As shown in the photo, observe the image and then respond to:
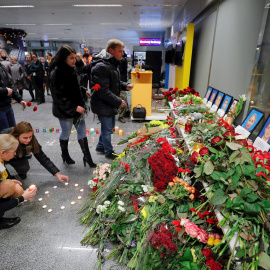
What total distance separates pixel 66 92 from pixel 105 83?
1.59ft

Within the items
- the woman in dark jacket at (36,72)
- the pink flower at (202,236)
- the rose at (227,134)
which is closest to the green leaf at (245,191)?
the pink flower at (202,236)

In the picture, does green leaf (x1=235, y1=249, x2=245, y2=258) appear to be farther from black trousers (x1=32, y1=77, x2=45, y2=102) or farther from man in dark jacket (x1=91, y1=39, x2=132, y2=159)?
black trousers (x1=32, y1=77, x2=45, y2=102)

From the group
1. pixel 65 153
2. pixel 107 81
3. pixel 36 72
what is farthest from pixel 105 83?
pixel 36 72

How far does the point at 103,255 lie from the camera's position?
1.61 metres

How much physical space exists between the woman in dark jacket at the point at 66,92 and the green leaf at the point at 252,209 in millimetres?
2062

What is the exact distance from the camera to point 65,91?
8.04ft

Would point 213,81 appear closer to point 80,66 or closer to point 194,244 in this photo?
point 194,244

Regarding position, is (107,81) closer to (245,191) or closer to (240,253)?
(245,191)

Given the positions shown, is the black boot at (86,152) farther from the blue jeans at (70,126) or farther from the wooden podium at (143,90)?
the wooden podium at (143,90)

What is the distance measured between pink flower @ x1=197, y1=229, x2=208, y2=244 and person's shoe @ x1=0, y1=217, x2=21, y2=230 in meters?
1.65

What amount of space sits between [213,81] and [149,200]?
238 cm

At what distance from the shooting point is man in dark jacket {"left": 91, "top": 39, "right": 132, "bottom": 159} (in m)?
2.62

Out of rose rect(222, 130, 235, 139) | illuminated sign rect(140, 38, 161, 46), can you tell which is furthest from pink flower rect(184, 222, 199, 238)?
illuminated sign rect(140, 38, 161, 46)

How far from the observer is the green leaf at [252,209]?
2.99 ft
